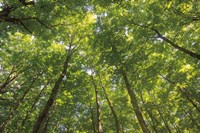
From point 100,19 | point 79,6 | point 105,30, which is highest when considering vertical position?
point 100,19

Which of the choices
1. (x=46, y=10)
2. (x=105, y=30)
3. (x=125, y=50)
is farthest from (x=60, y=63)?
(x=46, y=10)

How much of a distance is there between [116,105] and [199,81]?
989 cm

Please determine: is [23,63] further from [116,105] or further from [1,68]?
[116,105]

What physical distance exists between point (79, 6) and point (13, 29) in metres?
4.22

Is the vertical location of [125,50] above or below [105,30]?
below

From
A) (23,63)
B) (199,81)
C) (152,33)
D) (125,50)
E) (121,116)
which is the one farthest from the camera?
(121,116)

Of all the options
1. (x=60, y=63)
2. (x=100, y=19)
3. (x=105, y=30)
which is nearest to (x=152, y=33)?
(x=105, y=30)

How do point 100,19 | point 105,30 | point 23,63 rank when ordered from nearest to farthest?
point 105,30
point 23,63
point 100,19

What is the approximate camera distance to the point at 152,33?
1312 cm

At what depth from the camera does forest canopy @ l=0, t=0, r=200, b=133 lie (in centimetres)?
1060

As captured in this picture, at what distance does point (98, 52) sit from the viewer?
17.0 metres

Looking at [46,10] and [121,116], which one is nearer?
[46,10]

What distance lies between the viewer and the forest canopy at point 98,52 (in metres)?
10.6

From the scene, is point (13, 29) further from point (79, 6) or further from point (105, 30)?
point (105, 30)
